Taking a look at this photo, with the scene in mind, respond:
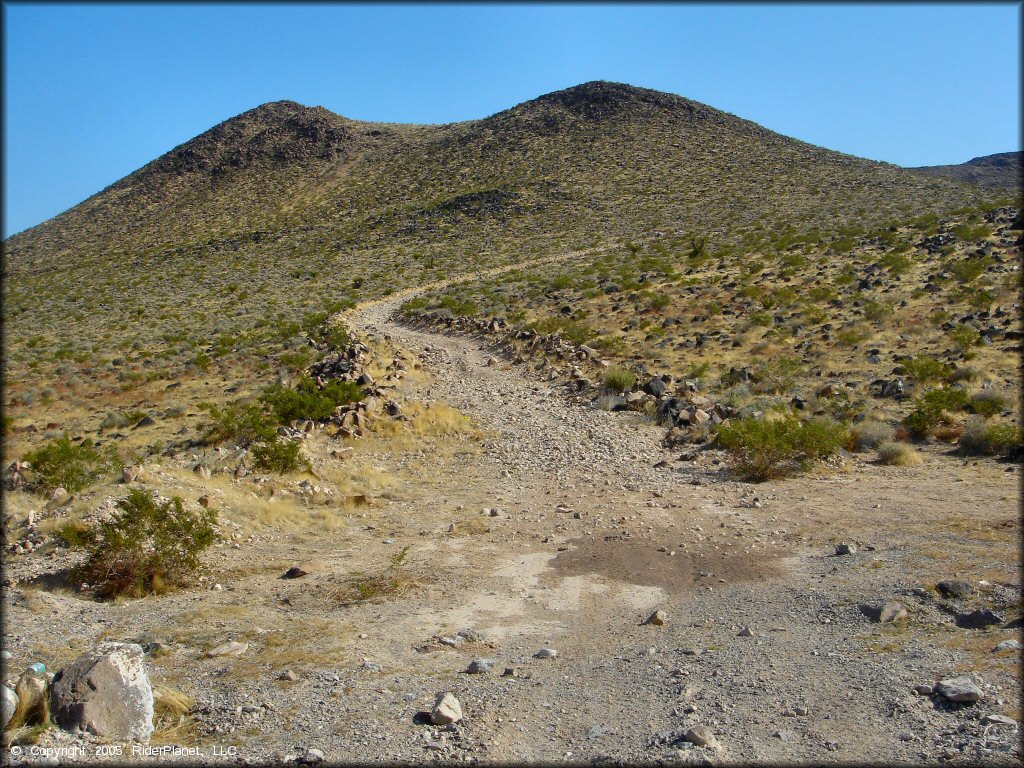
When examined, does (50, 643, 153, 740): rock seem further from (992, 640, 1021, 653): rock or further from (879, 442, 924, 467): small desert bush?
(879, 442, 924, 467): small desert bush

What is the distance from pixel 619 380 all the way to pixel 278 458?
7645 mm

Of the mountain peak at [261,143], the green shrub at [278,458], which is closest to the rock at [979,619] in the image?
the green shrub at [278,458]

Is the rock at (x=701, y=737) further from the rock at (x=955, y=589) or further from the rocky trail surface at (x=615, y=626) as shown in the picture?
the rock at (x=955, y=589)

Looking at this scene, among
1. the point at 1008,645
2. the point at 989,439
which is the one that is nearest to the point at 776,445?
the point at 989,439

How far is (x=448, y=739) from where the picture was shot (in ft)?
15.1

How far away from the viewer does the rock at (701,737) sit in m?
4.36

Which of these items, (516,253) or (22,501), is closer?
(22,501)

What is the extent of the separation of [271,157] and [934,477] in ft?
288

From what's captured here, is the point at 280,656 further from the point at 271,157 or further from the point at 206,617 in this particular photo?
the point at 271,157

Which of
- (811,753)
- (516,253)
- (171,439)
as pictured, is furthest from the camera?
(516,253)

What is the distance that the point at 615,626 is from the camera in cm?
647

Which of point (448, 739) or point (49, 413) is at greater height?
point (49, 413)

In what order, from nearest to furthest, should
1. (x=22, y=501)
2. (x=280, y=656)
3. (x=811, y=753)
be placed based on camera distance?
1. (x=811, y=753)
2. (x=280, y=656)
3. (x=22, y=501)

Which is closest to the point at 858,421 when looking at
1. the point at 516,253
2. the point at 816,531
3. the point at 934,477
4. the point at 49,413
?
the point at 934,477
